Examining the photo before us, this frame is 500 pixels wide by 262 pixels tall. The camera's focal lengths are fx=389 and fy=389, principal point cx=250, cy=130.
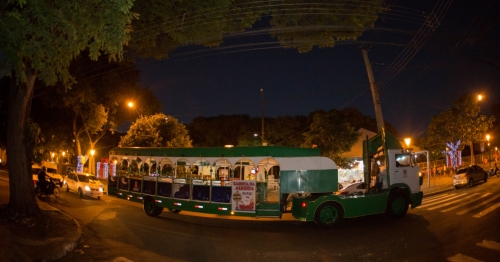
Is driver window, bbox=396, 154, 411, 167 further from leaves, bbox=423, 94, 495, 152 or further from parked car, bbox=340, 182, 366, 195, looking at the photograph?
leaves, bbox=423, 94, 495, 152

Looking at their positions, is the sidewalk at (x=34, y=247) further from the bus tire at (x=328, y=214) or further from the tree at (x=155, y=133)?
the tree at (x=155, y=133)

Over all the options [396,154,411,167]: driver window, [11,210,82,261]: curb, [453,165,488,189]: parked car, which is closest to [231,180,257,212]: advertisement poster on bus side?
[11,210,82,261]: curb

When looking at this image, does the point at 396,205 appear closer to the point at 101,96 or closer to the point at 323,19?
the point at 323,19

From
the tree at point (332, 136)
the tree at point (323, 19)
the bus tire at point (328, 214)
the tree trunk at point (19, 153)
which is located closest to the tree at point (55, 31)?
the tree trunk at point (19, 153)

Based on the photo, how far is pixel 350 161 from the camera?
3397cm

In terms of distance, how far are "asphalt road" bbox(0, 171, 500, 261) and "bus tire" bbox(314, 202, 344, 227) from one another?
27cm

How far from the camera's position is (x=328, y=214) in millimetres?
13781

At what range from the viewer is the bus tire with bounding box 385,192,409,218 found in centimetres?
1480

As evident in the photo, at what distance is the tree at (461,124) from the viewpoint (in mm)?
36125

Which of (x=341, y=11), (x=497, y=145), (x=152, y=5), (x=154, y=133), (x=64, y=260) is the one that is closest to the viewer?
(x=64, y=260)

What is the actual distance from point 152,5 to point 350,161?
2542 cm

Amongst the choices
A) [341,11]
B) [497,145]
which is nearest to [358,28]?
[341,11]

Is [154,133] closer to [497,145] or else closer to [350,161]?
[350,161]

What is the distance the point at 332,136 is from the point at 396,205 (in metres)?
17.1
